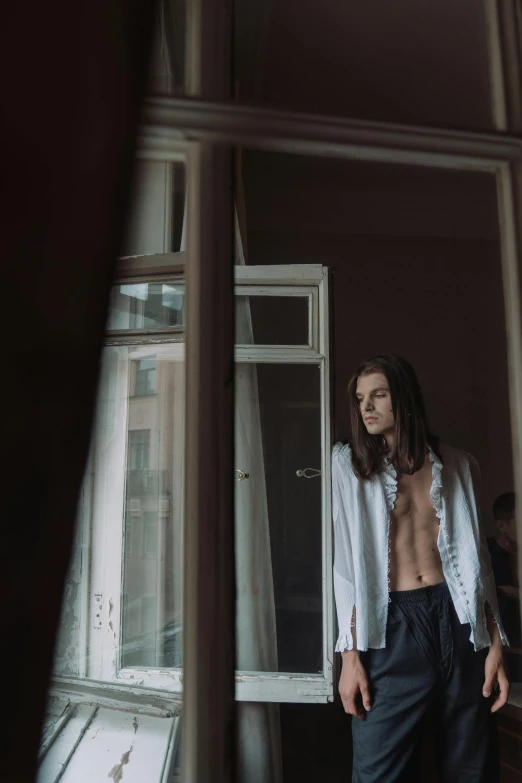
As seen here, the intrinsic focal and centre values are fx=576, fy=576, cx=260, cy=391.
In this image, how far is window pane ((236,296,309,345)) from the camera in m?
1.02

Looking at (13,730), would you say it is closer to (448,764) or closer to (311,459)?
(311,459)

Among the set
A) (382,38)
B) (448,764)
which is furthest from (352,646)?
(382,38)

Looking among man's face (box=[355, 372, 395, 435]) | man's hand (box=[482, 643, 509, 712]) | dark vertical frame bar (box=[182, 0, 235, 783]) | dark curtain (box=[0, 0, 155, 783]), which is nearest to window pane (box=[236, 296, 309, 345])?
man's face (box=[355, 372, 395, 435])

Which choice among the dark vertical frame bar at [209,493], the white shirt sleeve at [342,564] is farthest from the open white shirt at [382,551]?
the dark vertical frame bar at [209,493]

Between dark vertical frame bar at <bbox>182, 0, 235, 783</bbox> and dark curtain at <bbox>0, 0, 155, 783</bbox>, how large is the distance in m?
0.28

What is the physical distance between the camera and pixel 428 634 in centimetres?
93

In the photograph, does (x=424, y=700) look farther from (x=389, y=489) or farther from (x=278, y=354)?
(x=278, y=354)

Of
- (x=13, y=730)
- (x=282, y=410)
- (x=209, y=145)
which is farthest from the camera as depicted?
(x=282, y=410)

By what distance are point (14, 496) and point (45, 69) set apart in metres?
0.17

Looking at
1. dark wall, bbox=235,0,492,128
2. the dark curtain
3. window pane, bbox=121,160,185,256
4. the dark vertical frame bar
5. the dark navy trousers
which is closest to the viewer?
the dark curtain

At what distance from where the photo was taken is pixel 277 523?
993 millimetres

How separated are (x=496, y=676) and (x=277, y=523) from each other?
0.44m

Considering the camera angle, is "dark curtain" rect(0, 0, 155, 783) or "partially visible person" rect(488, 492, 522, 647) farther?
"partially visible person" rect(488, 492, 522, 647)

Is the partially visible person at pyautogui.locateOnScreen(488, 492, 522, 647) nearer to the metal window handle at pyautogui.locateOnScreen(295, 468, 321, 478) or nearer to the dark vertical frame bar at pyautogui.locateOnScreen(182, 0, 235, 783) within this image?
the metal window handle at pyautogui.locateOnScreen(295, 468, 321, 478)
